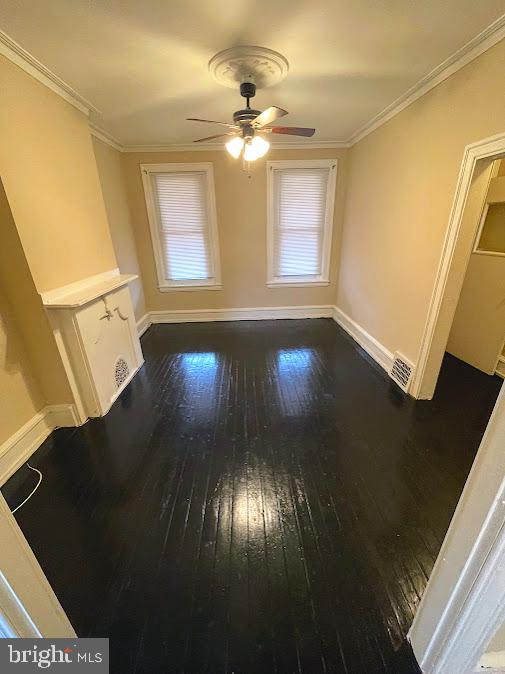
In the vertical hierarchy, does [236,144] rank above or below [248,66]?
below

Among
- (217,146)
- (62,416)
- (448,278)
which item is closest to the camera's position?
(448,278)

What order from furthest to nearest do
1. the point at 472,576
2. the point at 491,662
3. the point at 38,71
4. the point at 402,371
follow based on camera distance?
1. the point at 402,371
2. the point at 38,71
3. the point at 491,662
4. the point at 472,576

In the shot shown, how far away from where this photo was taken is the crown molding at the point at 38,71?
1.63 meters

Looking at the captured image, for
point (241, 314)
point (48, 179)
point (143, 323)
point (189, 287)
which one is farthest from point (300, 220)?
point (48, 179)

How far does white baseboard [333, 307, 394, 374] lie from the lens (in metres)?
2.99

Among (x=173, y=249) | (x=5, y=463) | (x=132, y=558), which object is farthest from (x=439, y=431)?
(x=173, y=249)

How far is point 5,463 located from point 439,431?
304 centimetres

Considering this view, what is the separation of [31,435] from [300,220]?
3.95 m

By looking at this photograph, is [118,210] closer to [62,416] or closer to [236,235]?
[236,235]

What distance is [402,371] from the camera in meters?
2.67

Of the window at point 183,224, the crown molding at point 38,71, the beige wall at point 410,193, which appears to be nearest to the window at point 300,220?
the beige wall at point 410,193

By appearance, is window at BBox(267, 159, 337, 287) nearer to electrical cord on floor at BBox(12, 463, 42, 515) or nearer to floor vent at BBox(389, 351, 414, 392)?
floor vent at BBox(389, 351, 414, 392)

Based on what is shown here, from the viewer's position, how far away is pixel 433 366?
238cm

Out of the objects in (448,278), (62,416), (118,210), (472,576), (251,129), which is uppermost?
(251,129)
